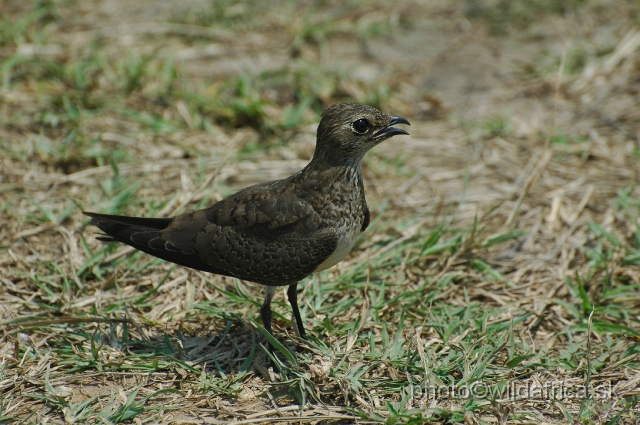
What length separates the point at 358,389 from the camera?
4.17 meters

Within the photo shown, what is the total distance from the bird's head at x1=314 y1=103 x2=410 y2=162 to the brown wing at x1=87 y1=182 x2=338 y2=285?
0.41 m

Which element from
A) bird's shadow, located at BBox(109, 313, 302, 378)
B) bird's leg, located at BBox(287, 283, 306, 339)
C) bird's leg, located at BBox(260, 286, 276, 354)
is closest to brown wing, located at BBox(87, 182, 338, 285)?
bird's leg, located at BBox(260, 286, 276, 354)

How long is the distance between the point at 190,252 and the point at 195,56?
4442 millimetres

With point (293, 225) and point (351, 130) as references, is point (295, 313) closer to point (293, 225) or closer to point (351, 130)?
point (293, 225)

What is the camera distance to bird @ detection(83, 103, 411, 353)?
445 cm

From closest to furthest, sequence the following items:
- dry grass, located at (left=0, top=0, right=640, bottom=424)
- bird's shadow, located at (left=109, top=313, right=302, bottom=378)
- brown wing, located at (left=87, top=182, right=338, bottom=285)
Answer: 1. dry grass, located at (left=0, top=0, right=640, bottom=424)
2. brown wing, located at (left=87, top=182, right=338, bottom=285)
3. bird's shadow, located at (left=109, top=313, right=302, bottom=378)

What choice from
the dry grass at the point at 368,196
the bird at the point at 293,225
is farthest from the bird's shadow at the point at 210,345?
the bird at the point at 293,225

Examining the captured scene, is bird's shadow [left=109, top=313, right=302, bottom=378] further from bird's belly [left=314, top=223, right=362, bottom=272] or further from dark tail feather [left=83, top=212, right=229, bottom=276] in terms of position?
bird's belly [left=314, top=223, right=362, bottom=272]

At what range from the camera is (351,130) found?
4.50 m

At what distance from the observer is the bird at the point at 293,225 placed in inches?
175

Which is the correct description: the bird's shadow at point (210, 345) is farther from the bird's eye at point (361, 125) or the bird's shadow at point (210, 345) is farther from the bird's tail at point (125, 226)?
the bird's eye at point (361, 125)

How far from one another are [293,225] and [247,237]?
0.32 metres

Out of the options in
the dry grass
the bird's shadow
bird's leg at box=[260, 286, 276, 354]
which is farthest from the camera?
bird's leg at box=[260, 286, 276, 354]

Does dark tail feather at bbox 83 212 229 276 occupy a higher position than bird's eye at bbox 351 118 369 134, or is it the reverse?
bird's eye at bbox 351 118 369 134
